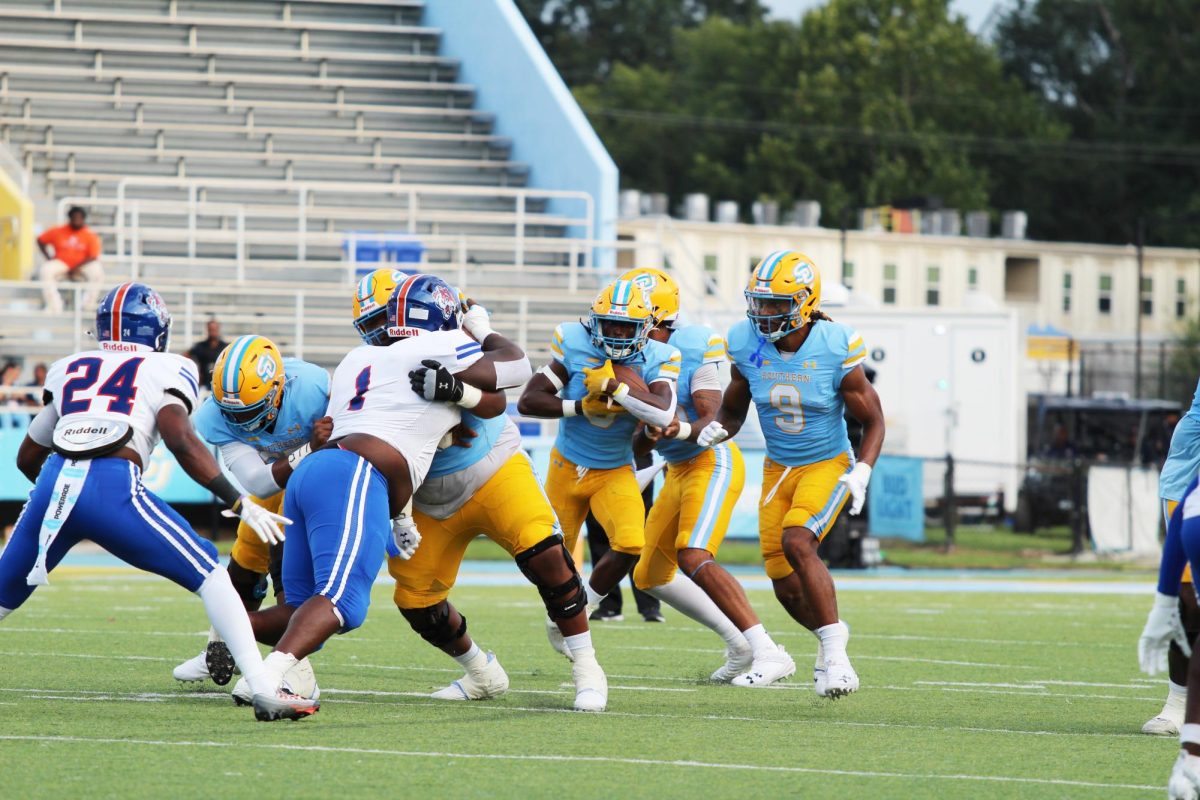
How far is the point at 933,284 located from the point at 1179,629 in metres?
51.8

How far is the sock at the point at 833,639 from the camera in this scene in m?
7.64

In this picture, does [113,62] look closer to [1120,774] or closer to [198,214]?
[198,214]

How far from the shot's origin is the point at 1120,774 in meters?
5.99

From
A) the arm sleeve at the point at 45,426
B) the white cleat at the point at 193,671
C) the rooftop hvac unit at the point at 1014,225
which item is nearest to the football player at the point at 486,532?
the white cleat at the point at 193,671

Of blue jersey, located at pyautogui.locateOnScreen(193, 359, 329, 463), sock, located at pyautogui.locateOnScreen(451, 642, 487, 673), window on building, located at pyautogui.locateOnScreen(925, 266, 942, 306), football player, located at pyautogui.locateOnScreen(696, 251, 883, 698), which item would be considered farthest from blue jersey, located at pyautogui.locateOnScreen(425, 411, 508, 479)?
window on building, located at pyautogui.locateOnScreen(925, 266, 942, 306)

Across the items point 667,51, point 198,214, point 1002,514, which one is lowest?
point 1002,514

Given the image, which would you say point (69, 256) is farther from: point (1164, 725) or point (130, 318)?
point (1164, 725)

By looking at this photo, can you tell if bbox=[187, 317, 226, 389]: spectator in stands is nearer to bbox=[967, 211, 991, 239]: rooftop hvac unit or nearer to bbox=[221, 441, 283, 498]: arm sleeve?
bbox=[221, 441, 283, 498]: arm sleeve

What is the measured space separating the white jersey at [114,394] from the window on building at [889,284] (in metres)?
50.1

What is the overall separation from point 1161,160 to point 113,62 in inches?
1876

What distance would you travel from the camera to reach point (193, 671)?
802 cm

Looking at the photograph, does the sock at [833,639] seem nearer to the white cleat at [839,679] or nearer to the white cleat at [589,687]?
the white cleat at [839,679]

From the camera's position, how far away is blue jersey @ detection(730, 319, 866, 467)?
8.13m

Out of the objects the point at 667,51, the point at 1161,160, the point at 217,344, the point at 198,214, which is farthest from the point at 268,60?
the point at 667,51
